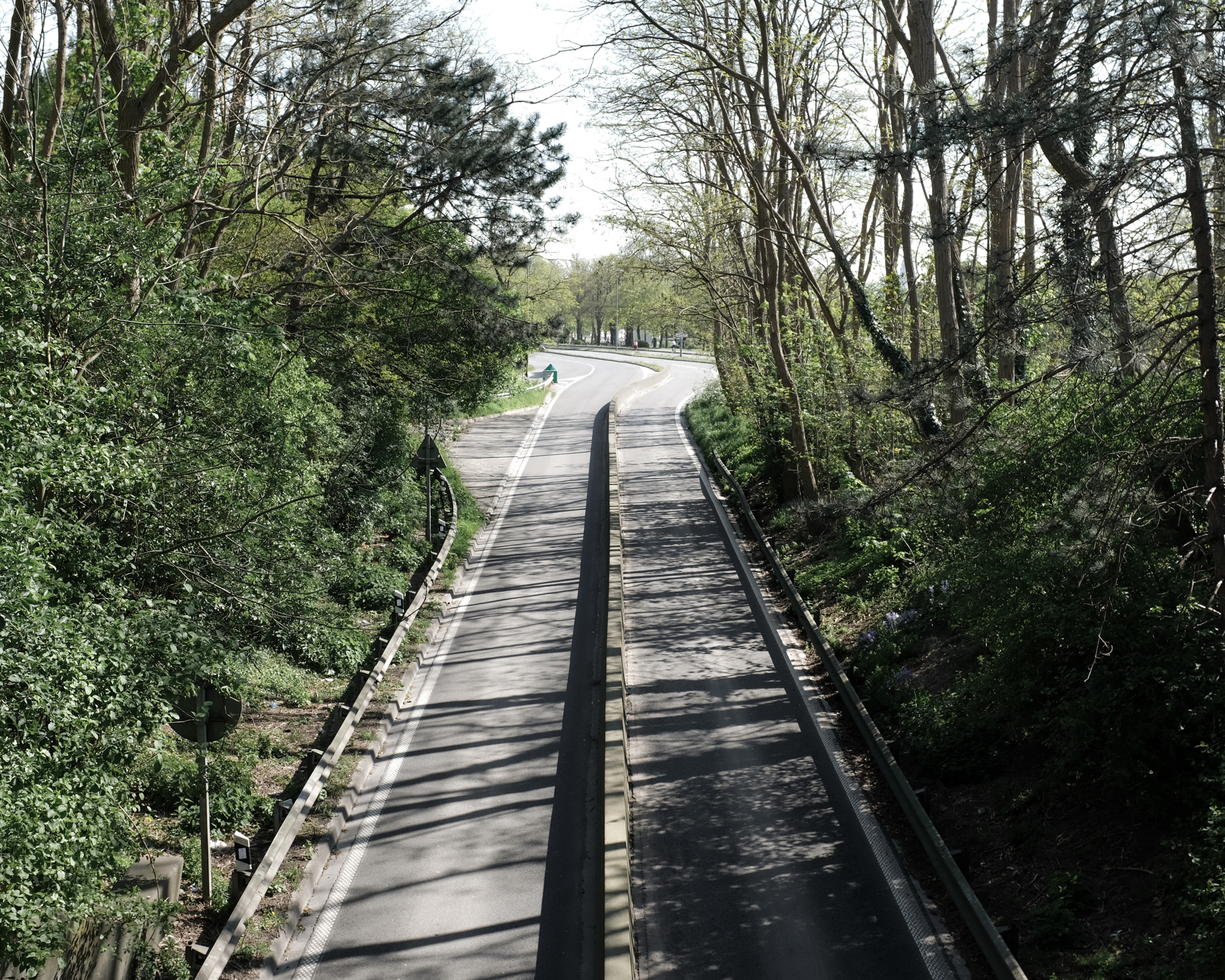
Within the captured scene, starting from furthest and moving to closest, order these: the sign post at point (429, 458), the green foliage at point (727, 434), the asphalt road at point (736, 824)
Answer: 1. the green foliage at point (727, 434)
2. the sign post at point (429, 458)
3. the asphalt road at point (736, 824)

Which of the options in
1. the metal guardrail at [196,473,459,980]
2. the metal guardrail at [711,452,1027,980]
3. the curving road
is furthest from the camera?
the curving road

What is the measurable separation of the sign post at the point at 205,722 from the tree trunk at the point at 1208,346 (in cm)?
826

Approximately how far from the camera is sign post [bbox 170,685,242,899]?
27.5ft

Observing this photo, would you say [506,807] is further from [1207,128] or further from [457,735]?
[1207,128]

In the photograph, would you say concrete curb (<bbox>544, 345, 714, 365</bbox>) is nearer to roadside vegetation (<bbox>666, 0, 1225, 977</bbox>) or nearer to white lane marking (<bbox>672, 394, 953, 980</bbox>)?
white lane marking (<bbox>672, 394, 953, 980</bbox>)

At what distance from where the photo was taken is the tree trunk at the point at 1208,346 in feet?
24.2

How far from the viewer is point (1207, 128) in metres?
9.05

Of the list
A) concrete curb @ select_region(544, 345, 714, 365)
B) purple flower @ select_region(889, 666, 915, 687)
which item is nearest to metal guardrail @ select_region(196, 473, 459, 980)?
purple flower @ select_region(889, 666, 915, 687)

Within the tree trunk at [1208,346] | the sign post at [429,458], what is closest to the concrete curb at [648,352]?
the sign post at [429,458]

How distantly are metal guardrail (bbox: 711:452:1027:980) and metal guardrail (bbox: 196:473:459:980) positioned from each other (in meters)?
6.27

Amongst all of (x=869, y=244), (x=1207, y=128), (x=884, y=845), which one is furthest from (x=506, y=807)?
(x=869, y=244)

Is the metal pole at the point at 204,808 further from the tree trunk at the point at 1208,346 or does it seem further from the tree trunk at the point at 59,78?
the tree trunk at the point at 1208,346

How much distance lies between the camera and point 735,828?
33.5 feet

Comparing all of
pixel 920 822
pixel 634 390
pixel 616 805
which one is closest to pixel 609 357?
pixel 634 390
